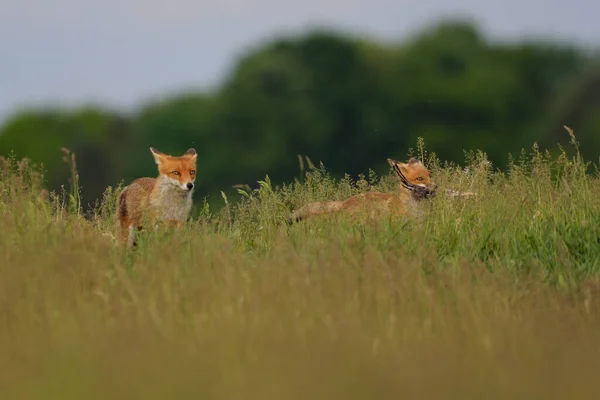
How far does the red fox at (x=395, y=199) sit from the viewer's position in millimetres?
10516

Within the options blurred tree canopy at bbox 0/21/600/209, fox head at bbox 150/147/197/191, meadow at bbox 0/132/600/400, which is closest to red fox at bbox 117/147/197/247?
fox head at bbox 150/147/197/191

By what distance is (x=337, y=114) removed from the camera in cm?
4478

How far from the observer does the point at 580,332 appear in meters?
6.84

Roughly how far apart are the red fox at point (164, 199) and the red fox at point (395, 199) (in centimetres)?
132

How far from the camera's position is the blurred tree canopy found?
134 ft

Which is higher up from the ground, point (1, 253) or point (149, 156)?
point (1, 253)

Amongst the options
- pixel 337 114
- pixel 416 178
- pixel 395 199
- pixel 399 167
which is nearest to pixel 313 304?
pixel 395 199

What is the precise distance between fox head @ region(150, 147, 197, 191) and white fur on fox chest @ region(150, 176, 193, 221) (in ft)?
0.10

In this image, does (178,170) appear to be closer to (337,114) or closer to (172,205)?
(172,205)

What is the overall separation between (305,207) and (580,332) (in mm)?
4200

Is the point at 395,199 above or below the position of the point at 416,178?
below

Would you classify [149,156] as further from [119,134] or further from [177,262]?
[177,262]

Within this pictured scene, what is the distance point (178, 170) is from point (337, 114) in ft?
110

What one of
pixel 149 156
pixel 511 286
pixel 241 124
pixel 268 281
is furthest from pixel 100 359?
pixel 241 124
